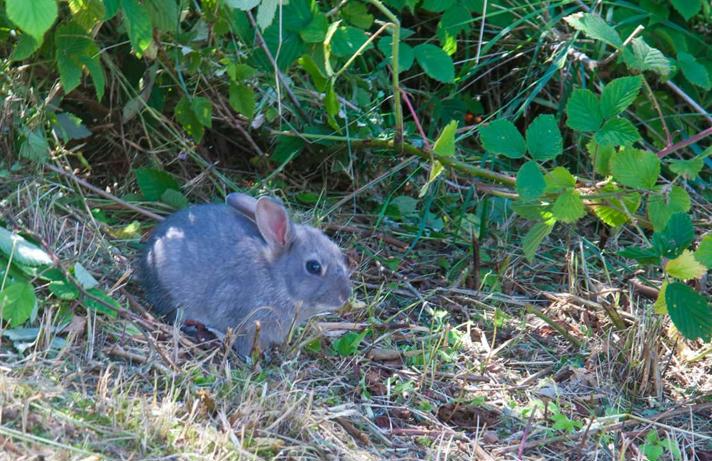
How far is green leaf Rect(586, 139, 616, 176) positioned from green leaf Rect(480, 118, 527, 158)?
25 cm

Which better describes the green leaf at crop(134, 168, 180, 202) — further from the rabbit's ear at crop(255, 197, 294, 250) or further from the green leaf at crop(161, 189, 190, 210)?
the rabbit's ear at crop(255, 197, 294, 250)

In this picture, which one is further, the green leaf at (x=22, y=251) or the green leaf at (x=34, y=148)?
the green leaf at (x=34, y=148)

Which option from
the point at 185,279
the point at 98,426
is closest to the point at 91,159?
the point at 185,279

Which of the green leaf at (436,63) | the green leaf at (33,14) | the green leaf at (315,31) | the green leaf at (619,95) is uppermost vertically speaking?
the green leaf at (33,14)

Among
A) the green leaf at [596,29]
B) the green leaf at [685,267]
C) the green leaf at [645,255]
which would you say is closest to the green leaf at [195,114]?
the green leaf at [596,29]

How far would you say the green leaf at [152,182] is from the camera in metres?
4.54

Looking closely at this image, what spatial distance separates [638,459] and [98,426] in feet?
5.72

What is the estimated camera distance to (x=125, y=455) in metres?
2.71

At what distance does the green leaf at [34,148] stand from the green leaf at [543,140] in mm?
1992

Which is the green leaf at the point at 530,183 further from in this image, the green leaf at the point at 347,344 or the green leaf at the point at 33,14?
the green leaf at the point at 33,14

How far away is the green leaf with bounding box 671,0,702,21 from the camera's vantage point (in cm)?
495

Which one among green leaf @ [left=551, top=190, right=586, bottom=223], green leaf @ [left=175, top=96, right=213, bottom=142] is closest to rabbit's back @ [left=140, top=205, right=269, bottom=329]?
green leaf @ [left=175, top=96, right=213, bottom=142]

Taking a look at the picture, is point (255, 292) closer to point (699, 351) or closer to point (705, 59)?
point (699, 351)

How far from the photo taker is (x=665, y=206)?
3.69 m
